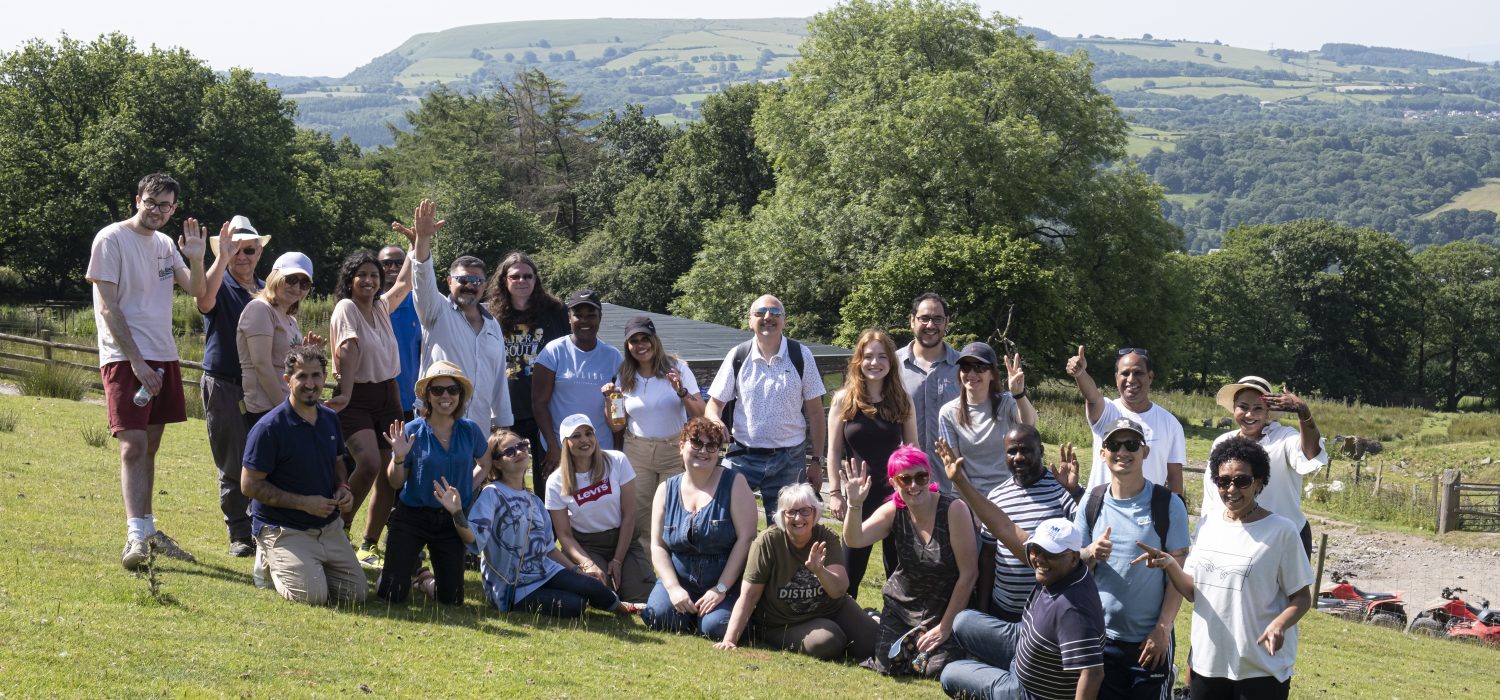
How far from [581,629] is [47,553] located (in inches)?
128

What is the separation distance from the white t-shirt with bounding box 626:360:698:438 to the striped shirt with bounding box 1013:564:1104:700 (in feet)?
11.1

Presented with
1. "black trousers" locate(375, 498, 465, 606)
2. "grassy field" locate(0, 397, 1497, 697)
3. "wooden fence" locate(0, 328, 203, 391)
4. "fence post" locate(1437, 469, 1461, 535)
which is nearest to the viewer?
"grassy field" locate(0, 397, 1497, 697)

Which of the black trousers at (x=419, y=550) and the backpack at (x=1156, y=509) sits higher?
the backpack at (x=1156, y=509)

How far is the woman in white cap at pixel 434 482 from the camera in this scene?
8.08 metres

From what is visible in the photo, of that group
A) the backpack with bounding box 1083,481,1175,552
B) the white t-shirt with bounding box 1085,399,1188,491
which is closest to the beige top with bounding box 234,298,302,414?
the backpack with bounding box 1083,481,1175,552

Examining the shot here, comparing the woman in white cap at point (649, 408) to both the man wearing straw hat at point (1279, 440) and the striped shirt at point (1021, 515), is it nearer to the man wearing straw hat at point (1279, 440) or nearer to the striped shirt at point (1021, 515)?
the striped shirt at point (1021, 515)

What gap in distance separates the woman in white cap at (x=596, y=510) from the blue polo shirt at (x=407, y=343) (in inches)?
52.1

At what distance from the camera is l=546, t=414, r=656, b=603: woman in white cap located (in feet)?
28.5

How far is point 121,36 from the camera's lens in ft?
187

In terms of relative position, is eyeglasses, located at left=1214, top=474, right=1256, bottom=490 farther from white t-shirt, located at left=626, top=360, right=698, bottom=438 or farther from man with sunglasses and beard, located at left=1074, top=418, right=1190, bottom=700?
white t-shirt, located at left=626, top=360, right=698, bottom=438

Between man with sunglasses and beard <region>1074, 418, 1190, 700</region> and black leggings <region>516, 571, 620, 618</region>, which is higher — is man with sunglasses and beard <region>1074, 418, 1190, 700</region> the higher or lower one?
the higher one

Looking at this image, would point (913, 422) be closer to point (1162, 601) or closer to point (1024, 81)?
point (1162, 601)

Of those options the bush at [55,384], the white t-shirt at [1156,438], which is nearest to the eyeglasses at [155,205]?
the white t-shirt at [1156,438]

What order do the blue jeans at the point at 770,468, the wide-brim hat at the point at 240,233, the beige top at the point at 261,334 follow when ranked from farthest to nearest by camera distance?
1. the blue jeans at the point at 770,468
2. the wide-brim hat at the point at 240,233
3. the beige top at the point at 261,334
